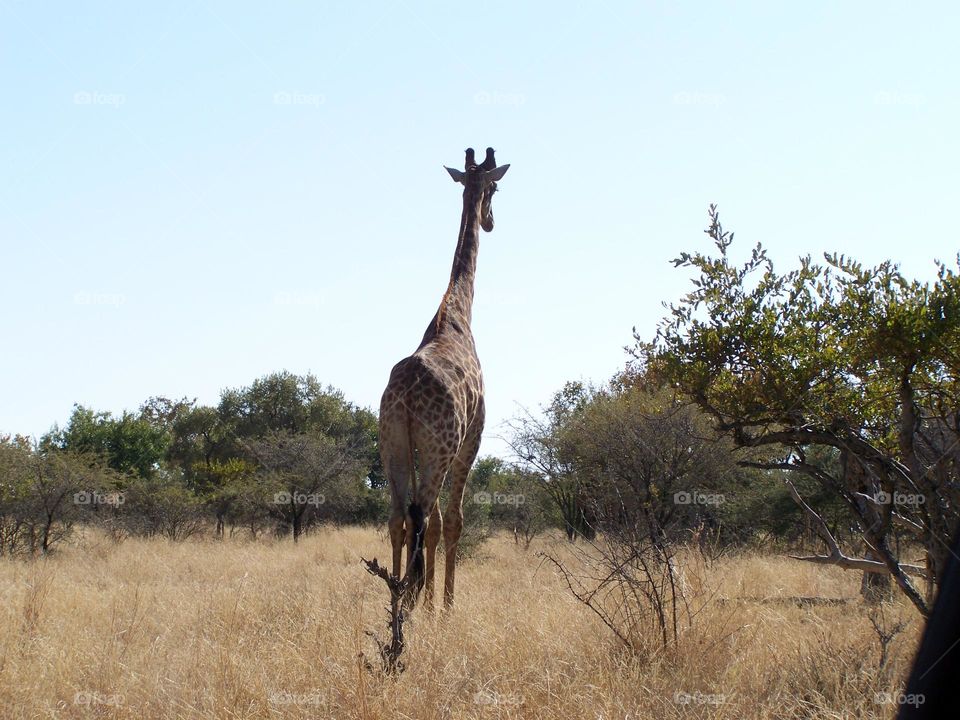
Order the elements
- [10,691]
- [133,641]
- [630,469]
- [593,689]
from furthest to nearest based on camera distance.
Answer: [630,469] → [133,641] → [10,691] → [593,689]

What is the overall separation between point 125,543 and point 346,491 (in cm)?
652

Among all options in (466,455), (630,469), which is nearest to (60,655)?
(466,455)

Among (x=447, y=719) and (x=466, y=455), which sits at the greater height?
(x=466, y=455)

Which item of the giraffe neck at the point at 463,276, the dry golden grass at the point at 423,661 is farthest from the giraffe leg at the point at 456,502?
the giraffe neck at the point at 463,276

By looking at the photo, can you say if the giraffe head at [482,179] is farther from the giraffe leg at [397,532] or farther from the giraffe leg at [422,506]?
the giraffe leg at [397,532]

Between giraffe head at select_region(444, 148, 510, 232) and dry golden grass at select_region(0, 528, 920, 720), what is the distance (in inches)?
180

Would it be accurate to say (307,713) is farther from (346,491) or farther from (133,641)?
(346,491)

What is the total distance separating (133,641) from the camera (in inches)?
246

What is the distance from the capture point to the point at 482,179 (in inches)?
403

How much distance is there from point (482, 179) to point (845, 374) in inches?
231

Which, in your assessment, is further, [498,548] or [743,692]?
[498,548]

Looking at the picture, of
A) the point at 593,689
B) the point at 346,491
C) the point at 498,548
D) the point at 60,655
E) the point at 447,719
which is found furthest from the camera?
the point at 346,491

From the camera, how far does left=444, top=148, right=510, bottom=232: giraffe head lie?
10.2 metres

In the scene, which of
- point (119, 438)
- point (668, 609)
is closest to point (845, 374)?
point (668, 609)
